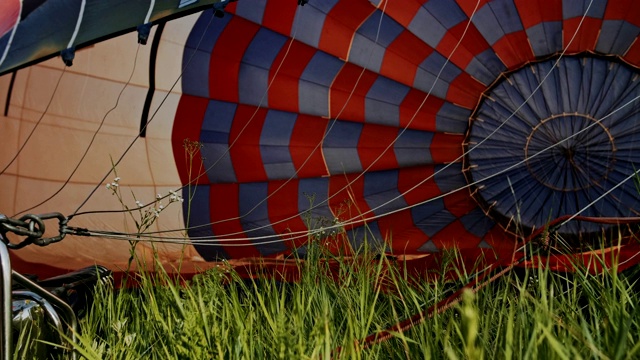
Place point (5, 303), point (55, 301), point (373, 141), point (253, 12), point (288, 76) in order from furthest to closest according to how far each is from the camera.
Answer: point (373, 141)
point (288, 76)
point (253, 12)
point (55, 301)
point (5, 303)

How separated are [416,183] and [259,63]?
136cm

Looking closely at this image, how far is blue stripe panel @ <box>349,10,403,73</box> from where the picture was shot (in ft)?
16.0

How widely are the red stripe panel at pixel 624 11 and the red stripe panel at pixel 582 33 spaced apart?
87 mm

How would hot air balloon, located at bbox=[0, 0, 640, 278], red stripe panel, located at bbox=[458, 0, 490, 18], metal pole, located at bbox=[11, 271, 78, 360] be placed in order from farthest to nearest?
1. red stripe panel, located at bbox=[458, 0, 490, 18]
2. hot air balloon, located at bbox=[0, 0, 640, 278]
3. metal pole, located at bbox=[11, 271, 78, 360]

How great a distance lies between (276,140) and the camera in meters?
5.03

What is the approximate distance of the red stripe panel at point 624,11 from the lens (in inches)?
178

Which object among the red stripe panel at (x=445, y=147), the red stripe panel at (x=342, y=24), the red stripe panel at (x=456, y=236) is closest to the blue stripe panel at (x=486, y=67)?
the red stripe panel at (x=445, y=147)

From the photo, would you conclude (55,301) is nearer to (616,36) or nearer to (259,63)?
(259,63)

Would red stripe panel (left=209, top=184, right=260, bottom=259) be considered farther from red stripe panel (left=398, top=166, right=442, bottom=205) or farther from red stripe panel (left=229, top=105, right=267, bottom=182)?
red stripe panel (left=398, top=166, right=442, bottom=205)

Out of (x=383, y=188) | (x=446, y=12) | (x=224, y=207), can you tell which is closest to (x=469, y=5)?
(x=446, y=12)

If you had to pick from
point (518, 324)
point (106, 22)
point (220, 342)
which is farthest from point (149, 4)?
point (518, 324)

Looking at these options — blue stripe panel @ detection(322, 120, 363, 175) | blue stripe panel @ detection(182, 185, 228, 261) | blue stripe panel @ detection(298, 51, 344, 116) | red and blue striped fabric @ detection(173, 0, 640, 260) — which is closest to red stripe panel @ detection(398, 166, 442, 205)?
red and blue striped fabric @ detection(173, 0, 640, 260)

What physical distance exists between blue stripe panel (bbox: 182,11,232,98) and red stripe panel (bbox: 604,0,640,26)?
7.97ft

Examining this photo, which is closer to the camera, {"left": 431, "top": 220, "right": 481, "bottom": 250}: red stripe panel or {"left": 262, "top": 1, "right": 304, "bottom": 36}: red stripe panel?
{"left": 262, "top": 1, "right": 304, "bottom": 36}: red stripe panel
